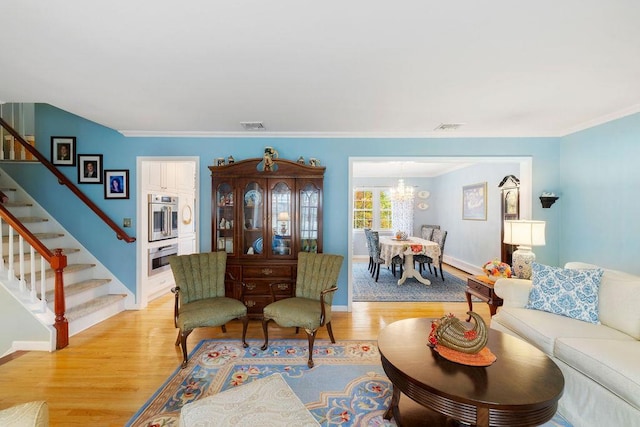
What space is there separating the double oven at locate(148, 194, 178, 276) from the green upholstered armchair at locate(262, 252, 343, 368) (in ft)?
6.96

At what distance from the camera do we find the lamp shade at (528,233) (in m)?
3.22

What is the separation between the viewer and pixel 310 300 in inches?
123

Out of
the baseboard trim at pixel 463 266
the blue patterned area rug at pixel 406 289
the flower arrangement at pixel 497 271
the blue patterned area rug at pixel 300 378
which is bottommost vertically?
the blue patterned area rug at pixel 300 378

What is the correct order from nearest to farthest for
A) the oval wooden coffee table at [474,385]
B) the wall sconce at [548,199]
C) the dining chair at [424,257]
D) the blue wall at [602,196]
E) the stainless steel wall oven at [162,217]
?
the oval wooden coffee table at [474,385], the blue wall at [602,196], the wall sconce at [548,199], the stainless steel wall oven at [162,217], the dining chair at [424,257]

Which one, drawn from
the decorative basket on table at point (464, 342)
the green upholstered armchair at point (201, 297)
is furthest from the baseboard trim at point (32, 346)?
the decorative basket on table at point (464, 342)

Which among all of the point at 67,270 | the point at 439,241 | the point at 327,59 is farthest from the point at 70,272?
the point at 439,241

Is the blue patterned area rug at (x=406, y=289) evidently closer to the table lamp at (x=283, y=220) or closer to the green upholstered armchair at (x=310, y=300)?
the green upholstered armchair at (x=310, y=300)

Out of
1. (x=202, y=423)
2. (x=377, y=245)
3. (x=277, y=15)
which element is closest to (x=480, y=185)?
(x=377, y=245)

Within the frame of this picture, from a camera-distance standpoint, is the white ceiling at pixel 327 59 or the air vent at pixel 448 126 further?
the air vent at pixel 448 126

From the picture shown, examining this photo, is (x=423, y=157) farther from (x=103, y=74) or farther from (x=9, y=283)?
(x=9, y=283)

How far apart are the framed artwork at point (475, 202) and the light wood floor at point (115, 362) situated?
253cm

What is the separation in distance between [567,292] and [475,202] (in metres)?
3.97

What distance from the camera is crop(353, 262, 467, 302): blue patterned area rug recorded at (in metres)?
4.51

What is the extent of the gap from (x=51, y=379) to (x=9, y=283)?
1.20m
